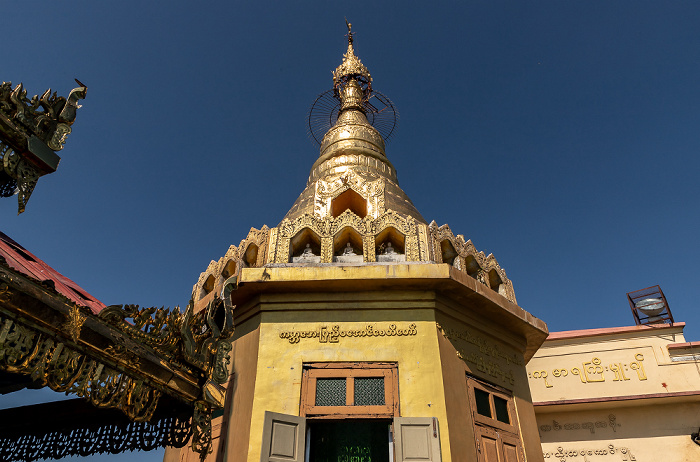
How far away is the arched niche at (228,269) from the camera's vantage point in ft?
34.9

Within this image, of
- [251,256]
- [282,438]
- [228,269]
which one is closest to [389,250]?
[251,256]

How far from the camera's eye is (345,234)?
1021cm

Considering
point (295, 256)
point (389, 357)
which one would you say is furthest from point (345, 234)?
point (389, 357)

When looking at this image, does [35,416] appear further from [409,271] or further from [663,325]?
[663,325]

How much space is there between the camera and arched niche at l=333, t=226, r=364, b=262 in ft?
32.6

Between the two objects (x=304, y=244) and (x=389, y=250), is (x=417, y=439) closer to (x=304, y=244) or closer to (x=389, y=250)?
(x=389, y=250)

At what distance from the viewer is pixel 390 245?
10.1 metres

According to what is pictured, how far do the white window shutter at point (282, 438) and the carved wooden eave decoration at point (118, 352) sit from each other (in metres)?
1.16

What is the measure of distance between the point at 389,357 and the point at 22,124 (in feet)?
19.2

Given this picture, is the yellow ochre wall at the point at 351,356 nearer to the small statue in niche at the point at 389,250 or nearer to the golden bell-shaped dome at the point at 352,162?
the small statue in niche at the point at 389,250

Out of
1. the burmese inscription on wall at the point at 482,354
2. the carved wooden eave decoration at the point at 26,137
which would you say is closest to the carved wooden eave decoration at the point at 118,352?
the carved wooden eave decoration at the point at 26,137

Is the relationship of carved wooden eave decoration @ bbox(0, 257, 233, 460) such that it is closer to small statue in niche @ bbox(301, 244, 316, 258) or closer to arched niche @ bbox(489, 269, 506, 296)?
small statue in niche @ bbox(301, 244, 316, 258)

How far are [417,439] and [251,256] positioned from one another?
485 cm

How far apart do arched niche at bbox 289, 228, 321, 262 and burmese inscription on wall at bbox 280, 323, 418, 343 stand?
1.57 m
